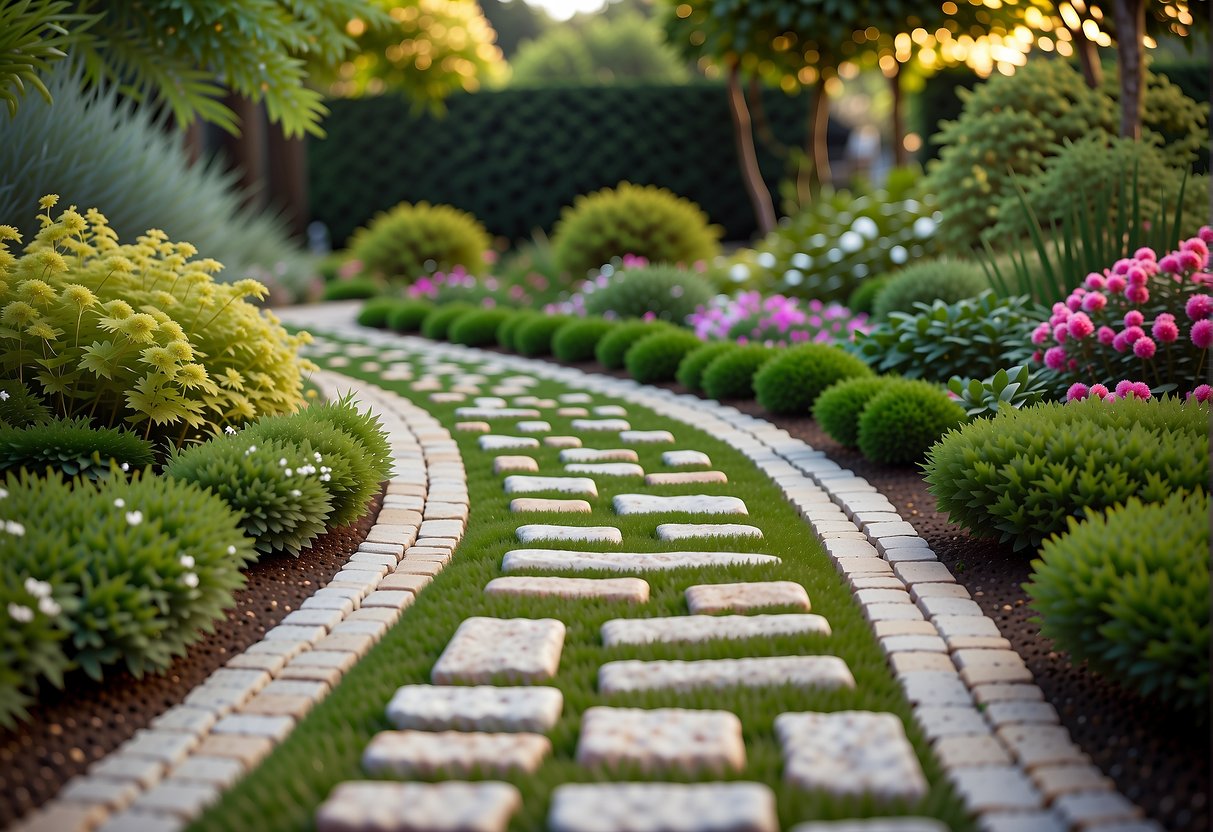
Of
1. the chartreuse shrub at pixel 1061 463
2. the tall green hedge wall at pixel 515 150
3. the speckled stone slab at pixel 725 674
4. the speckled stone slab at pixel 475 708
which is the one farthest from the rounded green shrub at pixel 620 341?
the tall green hedge wall at pixel 515 150

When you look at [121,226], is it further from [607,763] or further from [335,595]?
[607,763]

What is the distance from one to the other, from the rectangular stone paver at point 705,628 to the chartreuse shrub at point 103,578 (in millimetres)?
939

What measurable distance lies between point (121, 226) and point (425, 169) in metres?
11.9

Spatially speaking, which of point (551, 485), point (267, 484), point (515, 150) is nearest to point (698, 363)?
point (551, 485)

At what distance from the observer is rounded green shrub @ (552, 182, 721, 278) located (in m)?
10.6

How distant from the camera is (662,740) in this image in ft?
6.72

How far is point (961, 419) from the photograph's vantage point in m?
4.18

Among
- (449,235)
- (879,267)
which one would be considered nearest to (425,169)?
(449,235)

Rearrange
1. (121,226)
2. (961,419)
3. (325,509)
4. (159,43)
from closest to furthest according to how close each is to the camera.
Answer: (325,509) < (961,419) < (121,226) < (159,43)

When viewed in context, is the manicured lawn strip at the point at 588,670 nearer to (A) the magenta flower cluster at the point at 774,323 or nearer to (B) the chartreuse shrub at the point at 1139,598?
(B) the chartreuse shrub at the point at 1139,598

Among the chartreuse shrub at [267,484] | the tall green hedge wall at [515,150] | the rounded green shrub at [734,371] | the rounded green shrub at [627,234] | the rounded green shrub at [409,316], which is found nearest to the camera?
the chartreuse shrub at [267,484]

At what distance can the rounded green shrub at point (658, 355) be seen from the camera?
652 cm

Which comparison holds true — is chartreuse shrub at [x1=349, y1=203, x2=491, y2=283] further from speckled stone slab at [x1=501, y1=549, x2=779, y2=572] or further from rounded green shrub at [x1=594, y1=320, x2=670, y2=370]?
speckled stone slab at [x1=501, y1=549, x2=779, y2=572]

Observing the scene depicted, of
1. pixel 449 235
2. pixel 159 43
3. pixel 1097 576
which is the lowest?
pixel 449 235
